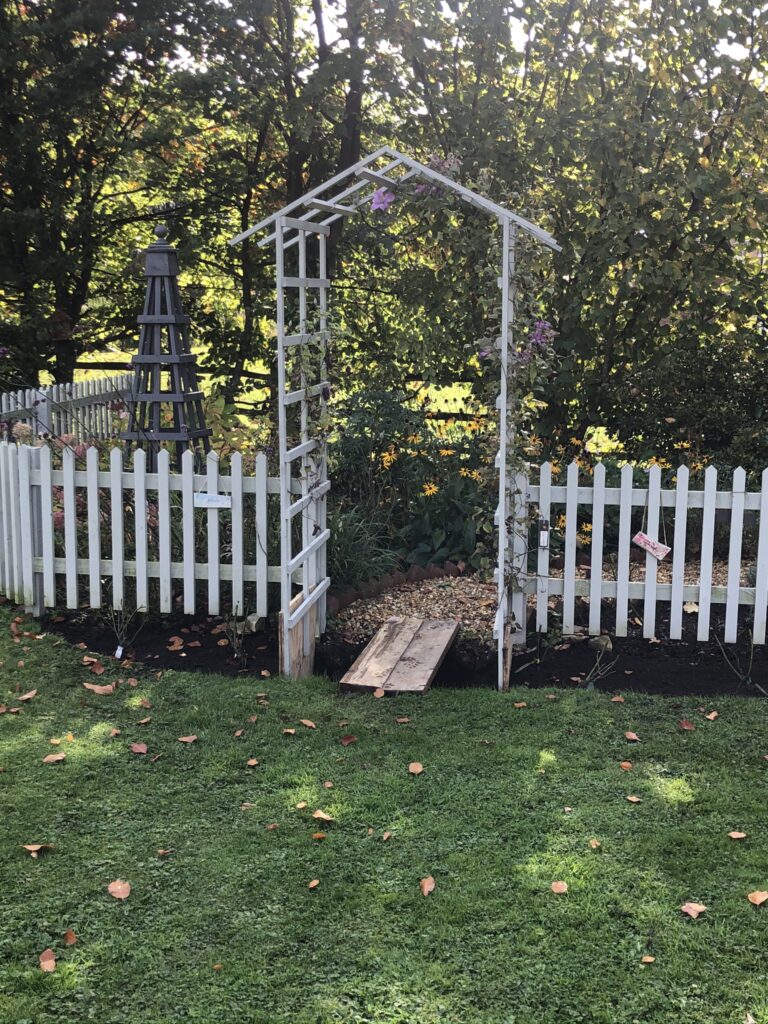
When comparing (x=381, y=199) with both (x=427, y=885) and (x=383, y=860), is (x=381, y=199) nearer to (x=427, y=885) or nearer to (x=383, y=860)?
(x=383, y=860)

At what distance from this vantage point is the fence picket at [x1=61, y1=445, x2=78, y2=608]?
18.0ft

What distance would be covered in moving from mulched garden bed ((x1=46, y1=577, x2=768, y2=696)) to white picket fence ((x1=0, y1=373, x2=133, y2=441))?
10.0ft

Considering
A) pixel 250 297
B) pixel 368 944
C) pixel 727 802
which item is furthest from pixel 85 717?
pixel 250 297

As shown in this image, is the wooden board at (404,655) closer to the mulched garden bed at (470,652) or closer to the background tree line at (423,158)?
the mulched garden bed at (470,652)

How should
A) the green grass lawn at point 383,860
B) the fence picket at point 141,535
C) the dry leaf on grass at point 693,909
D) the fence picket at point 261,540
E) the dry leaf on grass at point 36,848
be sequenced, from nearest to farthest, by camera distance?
1. the green grass lawn at point 383,860
2. the dry leaf on grass at point 693,909
3. the dry leaf on grass at point 36,848
4. the fence picket at point 261,540
5. the fence picket at point 141,535

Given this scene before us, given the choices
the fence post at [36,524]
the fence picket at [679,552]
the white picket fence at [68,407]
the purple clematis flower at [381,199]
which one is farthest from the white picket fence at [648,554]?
the white picket fence at [68,407]

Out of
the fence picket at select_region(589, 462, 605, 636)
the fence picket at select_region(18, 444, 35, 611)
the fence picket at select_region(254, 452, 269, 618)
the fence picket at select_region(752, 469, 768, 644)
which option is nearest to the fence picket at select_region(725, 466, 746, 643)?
the fence picket at select_region(752, 469, 768, 644)

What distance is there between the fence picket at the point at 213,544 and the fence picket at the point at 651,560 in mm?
2334

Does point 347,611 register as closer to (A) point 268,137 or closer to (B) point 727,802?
(B) point 727,802

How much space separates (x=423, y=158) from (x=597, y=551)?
4761 mm

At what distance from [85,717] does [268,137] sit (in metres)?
7.02

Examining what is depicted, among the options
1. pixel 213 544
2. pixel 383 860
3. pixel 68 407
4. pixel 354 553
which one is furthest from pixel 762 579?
pixel 68 407

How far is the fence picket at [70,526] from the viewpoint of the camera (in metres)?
5.49

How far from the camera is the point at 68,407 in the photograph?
9219 mm
